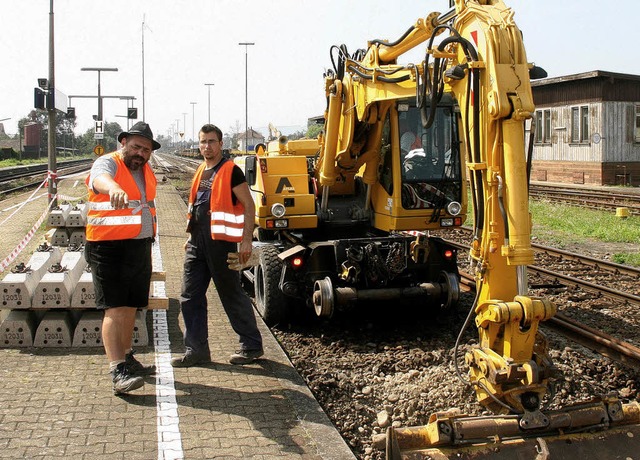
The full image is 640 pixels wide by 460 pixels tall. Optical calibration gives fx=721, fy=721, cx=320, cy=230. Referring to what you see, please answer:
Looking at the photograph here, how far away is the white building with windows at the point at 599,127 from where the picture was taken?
29.9 m

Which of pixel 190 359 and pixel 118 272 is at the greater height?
pixel 118 272

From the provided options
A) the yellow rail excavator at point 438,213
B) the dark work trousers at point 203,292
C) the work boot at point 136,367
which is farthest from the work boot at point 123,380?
the yellow rail excavator at point 438,213

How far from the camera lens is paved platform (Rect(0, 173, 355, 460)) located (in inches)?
180

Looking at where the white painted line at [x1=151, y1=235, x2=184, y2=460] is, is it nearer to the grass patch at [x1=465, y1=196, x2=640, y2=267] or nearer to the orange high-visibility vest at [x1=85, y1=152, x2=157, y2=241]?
the orange high-visibility vest at [x1=85, y1=152, x2=157, y2=241]

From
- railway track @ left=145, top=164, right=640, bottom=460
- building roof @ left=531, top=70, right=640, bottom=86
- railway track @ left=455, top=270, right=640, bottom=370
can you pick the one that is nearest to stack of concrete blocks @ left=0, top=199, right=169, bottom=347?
railway track @ left=145, top=164, right=640, bottom=460

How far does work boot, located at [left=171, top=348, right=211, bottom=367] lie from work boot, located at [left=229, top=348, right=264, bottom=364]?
0.80 feet

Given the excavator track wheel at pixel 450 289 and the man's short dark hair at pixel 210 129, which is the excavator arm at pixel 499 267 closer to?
the man's short dark hair at pixel 210 129

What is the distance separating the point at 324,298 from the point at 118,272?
2580 millimetres

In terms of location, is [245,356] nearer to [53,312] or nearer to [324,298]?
[324,298]

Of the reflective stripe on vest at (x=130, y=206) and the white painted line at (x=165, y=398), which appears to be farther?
the reflective stripe on vest at (x=130, y=206)

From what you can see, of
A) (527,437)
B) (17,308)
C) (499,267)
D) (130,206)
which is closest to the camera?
(527,437)

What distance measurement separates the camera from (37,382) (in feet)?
18.5

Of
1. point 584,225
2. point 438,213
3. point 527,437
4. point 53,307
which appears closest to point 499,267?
point 527,437

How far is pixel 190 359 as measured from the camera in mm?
6184
